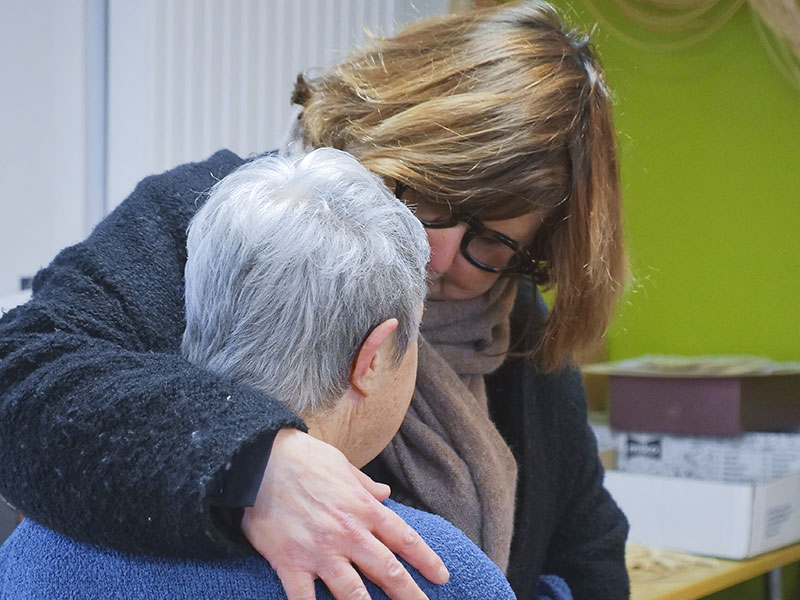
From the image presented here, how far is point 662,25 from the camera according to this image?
2881 millimetres

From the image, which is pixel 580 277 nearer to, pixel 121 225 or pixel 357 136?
pixel 357 136

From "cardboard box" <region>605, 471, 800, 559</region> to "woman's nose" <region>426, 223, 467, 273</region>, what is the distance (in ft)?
4.31

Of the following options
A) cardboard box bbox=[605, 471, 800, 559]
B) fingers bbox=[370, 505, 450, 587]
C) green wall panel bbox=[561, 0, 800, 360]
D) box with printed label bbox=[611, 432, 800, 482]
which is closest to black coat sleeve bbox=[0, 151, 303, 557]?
fingers bbox=[370, 505, 450, 587]

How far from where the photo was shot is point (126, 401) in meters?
0.85

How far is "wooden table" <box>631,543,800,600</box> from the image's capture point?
2057 mm

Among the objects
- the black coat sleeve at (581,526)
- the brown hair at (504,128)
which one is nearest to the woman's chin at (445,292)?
the brown hair at (504,128)

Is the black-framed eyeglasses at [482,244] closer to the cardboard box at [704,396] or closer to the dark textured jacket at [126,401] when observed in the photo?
the dark textured jacket at [126,401]

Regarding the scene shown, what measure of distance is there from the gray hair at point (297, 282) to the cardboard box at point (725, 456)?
5.74 ft

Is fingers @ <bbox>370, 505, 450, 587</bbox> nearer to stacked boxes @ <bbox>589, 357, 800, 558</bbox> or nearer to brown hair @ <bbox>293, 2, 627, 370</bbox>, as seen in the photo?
brown hair @ <bbox>293, 2, 627, 370</bbox>

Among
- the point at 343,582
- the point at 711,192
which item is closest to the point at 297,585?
the point at 343,582

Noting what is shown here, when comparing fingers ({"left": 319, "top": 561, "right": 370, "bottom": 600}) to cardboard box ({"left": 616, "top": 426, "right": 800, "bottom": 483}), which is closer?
fingers ({"left": 319, "top": 561, "right": 370, "bottom": 600})

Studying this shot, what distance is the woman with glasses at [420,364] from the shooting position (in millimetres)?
813

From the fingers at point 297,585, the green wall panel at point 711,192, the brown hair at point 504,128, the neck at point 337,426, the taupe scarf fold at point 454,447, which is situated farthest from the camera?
the green wall panel at point 711,192

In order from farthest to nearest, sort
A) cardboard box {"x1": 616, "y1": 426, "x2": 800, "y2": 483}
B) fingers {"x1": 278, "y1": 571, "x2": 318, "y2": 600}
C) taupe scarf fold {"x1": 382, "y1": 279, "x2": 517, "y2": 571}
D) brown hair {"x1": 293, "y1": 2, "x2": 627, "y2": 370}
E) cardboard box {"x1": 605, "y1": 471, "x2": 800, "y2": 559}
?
cardboard box {"x1": 616, "y1": 426, "x2": 800, "y2": 483}, cardboard box {"x1": 605, "y1": 471, "x2": 800, "y2": 559}, taupe scarf fold {"x1": 382, "y1": 279, "x2": 517, "y2": 571}, brown hair {"x1": 293, "y1": 2, "x2": 627, "y2": 370}, fingers {"x1": 278, "y1": 571, "x2": 318, "y2": 600}
